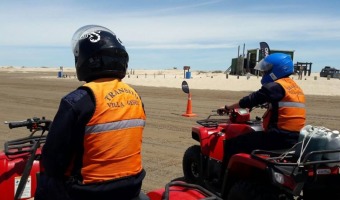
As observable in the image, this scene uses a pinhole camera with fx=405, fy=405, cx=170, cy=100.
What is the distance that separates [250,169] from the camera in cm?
446

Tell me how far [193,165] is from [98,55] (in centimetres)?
407

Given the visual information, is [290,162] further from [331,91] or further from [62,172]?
[331,91]

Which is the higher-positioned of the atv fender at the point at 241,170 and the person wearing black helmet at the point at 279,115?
the person wearing black helmet at the point at 279,115

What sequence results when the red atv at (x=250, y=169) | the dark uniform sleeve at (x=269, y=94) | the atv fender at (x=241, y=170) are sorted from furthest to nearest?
the dark uniform sleeve at (x=269, y=94)
the atv fender at (x=241, y=170)
the red atv at (x=250, y=169)

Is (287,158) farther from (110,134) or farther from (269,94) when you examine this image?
(110,134)

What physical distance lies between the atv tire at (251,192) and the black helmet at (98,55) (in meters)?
2.20

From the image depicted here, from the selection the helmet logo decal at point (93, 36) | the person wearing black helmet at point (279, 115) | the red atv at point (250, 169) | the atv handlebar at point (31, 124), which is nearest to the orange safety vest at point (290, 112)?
the person wearing black helmet at point (279, 115)

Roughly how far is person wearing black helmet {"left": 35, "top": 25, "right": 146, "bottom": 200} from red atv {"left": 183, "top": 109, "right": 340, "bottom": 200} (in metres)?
1.82

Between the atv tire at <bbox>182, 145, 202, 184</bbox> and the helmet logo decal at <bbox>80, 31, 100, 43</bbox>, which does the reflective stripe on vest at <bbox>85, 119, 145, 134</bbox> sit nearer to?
the helmet logo decal at <bbox>80, 31, 100, 43</bbox>

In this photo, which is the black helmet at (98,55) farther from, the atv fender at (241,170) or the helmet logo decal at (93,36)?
the atv fender at (241,170)

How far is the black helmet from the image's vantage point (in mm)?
2297

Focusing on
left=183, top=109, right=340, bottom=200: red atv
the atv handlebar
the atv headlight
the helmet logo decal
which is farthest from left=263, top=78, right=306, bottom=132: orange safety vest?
the helmet logo decal

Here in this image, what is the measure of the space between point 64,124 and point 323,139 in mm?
2572

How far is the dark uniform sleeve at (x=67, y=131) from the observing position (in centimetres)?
210
